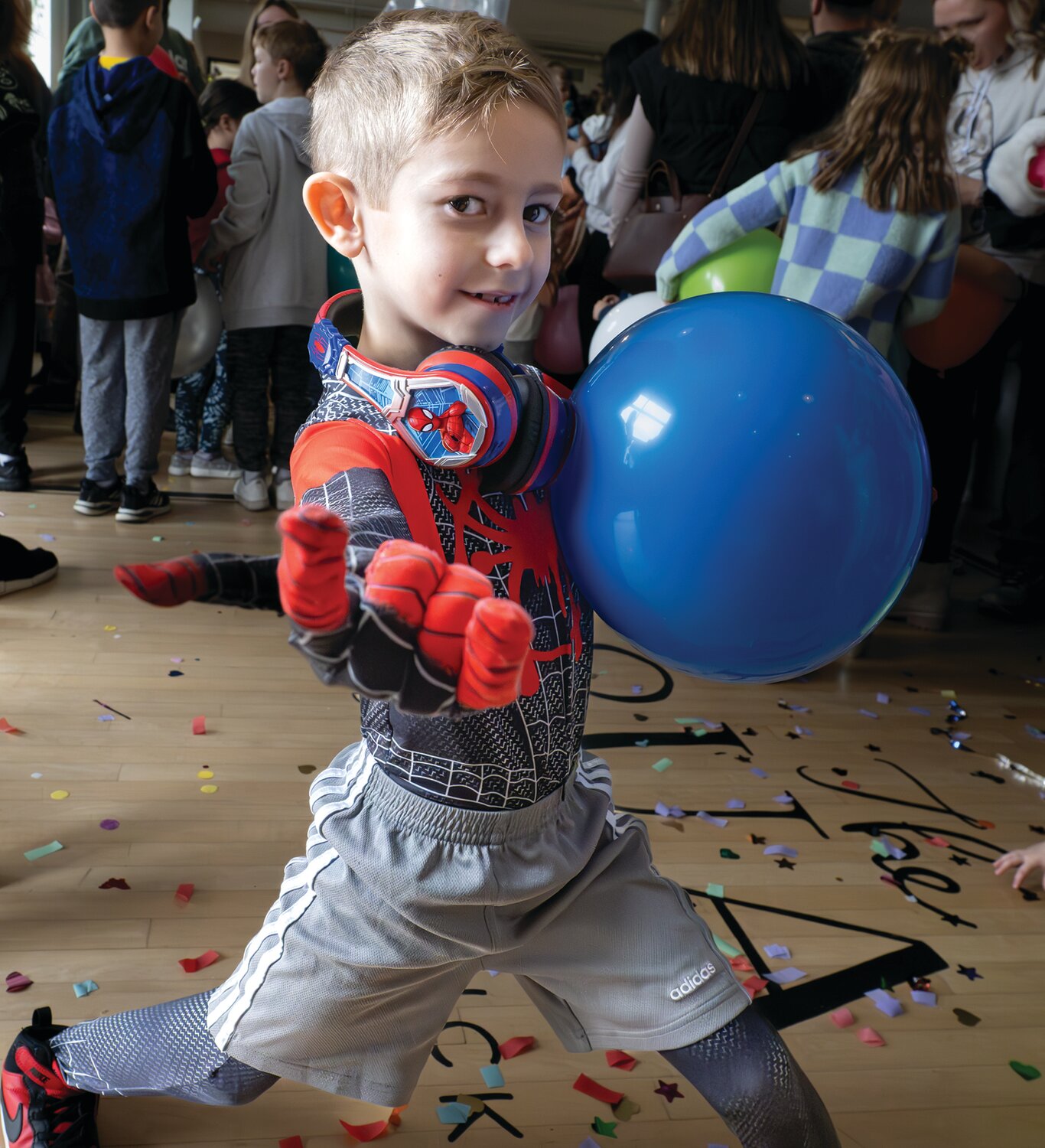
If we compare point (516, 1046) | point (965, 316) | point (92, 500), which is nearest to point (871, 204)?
point (965, 316)

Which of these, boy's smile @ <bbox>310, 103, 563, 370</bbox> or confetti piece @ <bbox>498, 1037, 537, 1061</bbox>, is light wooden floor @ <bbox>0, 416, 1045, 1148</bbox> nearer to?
confetti piece @ <bbox>498, 1037, 537, 1061</bbox>

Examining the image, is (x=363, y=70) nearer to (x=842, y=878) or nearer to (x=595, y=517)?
(x=595, y=517)

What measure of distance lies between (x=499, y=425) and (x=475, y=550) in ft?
0.38

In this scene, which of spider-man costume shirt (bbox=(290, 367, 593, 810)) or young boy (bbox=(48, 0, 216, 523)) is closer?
spider-man costume shirt (bbox=(290, 367, 593, 810))

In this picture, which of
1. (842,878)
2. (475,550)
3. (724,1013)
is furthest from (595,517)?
(842,878)

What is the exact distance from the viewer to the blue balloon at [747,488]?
2.60 feet

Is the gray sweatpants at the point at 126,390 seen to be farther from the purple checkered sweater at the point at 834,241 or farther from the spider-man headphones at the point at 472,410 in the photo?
the spider-man headphones at the point at 472,410

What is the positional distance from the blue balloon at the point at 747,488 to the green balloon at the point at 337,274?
2789 millimetres

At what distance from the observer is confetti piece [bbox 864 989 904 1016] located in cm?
151

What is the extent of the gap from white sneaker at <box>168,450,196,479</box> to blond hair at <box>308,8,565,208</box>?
3.39 meters

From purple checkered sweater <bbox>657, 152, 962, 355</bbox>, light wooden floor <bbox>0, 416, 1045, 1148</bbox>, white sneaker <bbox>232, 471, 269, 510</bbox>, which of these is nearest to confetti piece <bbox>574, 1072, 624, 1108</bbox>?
light wooden floor <bbox>0, 416, 1045, 1148</bbox>

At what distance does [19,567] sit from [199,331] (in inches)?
45.6

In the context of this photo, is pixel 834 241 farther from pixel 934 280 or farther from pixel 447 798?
pixel 447 798

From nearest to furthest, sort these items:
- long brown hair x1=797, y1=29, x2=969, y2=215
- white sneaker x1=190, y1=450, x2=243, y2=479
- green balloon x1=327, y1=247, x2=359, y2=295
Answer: long brown hair x1=797, y1=29, x2=969, y2=215 → green balloon x1=327, y1=247, x2=359, y2=295 → white sneaker x1=190, y1=450, x2=243, y2=479
